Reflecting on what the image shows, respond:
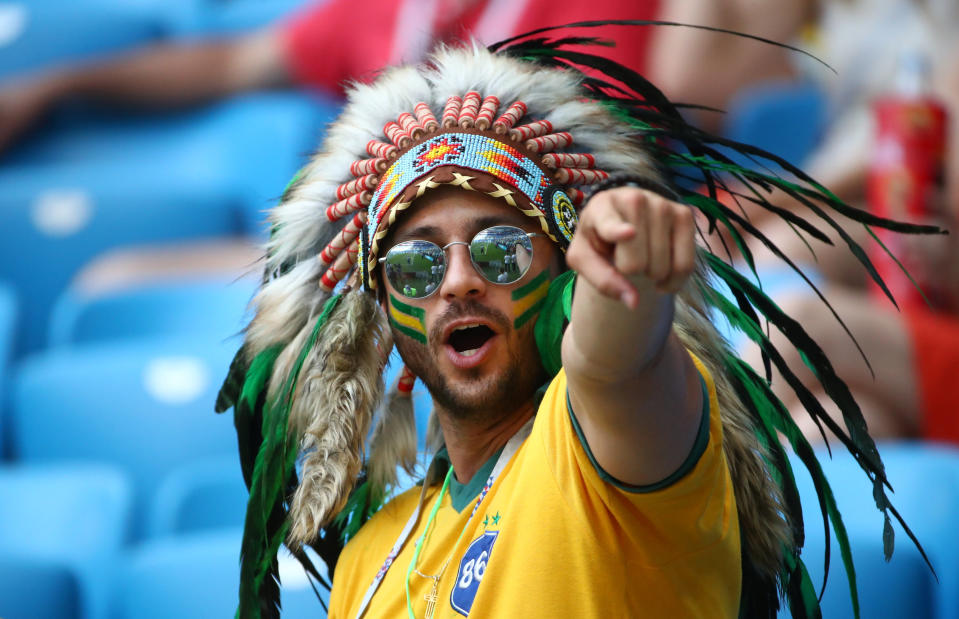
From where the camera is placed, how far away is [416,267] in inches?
56.8

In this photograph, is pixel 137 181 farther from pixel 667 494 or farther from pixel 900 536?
pixel 667 494

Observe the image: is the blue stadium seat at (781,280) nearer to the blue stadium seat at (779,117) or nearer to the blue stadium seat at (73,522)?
the blue stadium seat at (779,117)

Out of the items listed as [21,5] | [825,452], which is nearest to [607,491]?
[825,452]

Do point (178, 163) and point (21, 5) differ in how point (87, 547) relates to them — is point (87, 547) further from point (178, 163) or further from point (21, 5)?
point (21, 5)

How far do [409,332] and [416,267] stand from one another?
0.10m

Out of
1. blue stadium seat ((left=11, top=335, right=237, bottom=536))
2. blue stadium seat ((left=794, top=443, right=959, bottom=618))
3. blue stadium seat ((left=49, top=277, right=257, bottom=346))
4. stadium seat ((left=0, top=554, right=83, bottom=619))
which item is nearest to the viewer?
blue stadium seat ((left=794, top=443, right=959, bottom=618))

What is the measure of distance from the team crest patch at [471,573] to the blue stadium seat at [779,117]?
2923 mm

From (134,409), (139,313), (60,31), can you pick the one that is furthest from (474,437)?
(60,31)

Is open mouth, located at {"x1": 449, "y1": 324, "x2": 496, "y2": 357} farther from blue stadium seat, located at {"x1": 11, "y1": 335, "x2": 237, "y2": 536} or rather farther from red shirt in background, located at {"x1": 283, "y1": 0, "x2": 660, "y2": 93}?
red shirt in background, located at {"x1": 283, "y1": 0, "x2": 660, "y2": 93}

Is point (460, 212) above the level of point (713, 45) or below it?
below

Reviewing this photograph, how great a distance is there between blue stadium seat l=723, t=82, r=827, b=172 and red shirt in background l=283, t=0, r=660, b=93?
1.44ft

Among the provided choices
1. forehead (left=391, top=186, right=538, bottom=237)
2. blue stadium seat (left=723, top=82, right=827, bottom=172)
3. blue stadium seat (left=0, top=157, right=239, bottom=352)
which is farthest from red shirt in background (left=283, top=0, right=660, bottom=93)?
forehead (left=391, top=186, right=538, bottom=237)

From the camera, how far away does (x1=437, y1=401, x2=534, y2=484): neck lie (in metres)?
1.47

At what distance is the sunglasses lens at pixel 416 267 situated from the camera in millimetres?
1432
